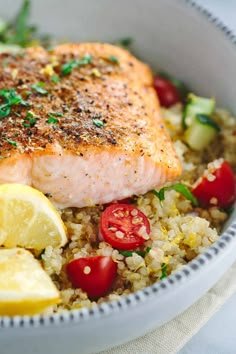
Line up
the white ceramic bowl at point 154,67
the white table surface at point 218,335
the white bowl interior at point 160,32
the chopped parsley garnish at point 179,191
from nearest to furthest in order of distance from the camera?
the white ceramic bowl at point 154,67 < the white table surface at point 218,335 < the chopped parsley garnish at point 179,191 < the white bowl interior at point 160,32

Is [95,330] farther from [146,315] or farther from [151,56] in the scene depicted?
[151,56]

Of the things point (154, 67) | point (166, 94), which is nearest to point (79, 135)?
point (166, 94)

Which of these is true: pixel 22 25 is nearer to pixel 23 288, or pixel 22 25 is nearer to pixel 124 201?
pixel 124 201

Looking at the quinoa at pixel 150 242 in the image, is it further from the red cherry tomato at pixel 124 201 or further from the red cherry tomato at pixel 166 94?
the red cherry tomato at pixel 166 94

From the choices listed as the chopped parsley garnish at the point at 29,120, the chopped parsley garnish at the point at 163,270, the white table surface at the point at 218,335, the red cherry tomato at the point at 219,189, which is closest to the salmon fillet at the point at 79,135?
the chopped parsley garnish at the point at 29,120

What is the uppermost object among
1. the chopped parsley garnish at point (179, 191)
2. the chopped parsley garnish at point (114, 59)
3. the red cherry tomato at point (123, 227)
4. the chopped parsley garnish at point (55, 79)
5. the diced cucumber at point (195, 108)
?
the diced cucumber at point (195, 108)

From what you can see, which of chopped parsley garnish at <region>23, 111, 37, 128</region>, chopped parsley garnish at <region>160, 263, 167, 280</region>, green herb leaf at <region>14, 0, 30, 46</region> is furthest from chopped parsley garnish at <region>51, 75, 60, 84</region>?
chopped parsley garnish at <region>160, 263, 167, 280</region>
